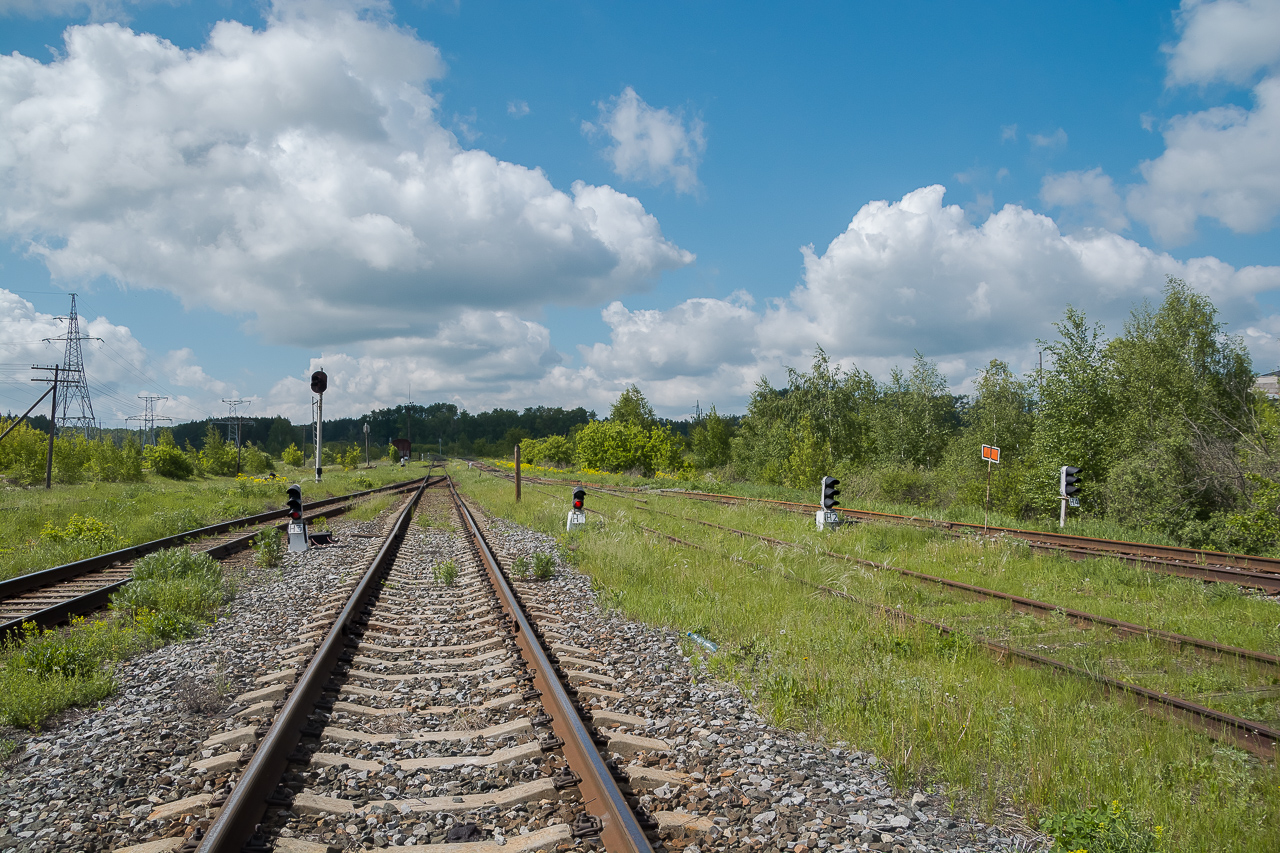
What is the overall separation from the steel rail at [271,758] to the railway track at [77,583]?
3.61 meters

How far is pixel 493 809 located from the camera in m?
3.33

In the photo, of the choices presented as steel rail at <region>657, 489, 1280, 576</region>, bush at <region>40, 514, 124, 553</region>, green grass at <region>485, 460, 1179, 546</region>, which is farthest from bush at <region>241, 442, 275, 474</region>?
steel rail at <region>657, 489, 1280, 576</region>

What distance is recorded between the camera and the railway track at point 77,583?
755 cm

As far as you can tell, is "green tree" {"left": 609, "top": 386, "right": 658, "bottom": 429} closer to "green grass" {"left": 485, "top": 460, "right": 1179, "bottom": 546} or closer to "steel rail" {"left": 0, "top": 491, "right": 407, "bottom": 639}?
"green grass" {"left": 485, "top": 460, "right": 1179, "bottom": 546}

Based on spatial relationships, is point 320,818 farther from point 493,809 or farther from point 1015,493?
point 1015,493

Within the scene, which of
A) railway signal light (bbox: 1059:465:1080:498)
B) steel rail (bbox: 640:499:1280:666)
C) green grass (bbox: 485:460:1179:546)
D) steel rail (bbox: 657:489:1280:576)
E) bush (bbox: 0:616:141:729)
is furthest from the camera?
railway signal light (bbox: 1059:465:1080:498)

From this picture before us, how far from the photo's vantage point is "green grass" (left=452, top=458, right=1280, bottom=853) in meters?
3.56

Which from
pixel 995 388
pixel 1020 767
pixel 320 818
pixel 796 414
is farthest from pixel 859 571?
pixel 995 388

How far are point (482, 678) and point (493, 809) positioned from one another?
2.08 metres

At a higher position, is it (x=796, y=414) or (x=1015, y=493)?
(x=796, y=414)

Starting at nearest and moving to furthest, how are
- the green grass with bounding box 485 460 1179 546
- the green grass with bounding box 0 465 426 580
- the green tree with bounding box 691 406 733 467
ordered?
the green grass with bounding box 0 465 426 580
the green grass with bounding box 485 460 1179 546
the green tree with bounding box 691 406 733 467

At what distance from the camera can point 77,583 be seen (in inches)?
389

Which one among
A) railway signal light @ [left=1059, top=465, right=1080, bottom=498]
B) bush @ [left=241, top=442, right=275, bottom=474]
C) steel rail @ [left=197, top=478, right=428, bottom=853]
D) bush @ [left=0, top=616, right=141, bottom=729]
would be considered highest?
railway signal light @ [left=1059, top=465, right=1080, bottom=498]

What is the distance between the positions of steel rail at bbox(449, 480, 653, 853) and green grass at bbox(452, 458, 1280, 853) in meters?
1.48
